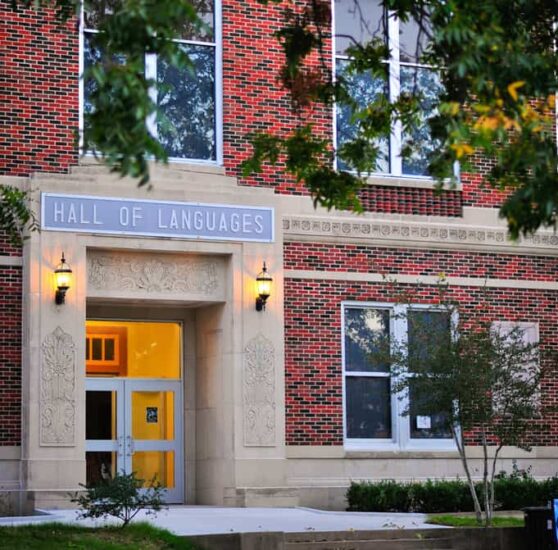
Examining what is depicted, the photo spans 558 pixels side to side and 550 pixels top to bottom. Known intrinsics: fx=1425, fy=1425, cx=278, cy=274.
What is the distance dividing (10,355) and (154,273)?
288 cm

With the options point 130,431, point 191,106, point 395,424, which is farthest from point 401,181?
point 130,431

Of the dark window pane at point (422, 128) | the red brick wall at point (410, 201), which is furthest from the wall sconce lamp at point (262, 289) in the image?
the dark window pane at point (422, 128)

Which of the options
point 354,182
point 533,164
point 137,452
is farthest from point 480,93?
point 137,452

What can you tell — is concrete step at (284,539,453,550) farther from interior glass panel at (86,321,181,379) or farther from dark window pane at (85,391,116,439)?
interior glass panel at (86,321,181,379)

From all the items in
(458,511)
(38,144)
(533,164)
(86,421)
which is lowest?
(458,511)

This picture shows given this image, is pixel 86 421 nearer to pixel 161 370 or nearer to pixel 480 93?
pixel 161 370

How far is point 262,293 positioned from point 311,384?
6.31 feet

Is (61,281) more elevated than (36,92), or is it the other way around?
(36,92)

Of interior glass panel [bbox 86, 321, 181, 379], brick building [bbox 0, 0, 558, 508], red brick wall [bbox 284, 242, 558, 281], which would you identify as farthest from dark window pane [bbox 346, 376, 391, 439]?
interior glass panel [bbox 86, 321, 181, 379]

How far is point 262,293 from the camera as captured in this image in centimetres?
2452

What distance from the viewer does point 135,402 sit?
82.4 feet

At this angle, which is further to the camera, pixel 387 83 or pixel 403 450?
pixel 387 83

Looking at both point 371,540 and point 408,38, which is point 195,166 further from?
point 371,540

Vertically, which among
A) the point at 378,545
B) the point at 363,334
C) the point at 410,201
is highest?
the point at 410,201
